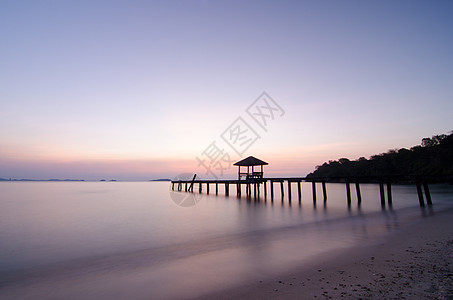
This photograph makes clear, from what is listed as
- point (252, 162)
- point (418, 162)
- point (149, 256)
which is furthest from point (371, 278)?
point (418, 162)

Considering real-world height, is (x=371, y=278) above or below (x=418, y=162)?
below

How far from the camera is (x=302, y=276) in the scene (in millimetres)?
5230

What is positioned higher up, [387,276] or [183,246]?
[387,276]

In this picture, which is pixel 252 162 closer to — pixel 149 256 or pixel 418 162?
pixel 149 256

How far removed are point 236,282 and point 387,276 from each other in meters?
2.66

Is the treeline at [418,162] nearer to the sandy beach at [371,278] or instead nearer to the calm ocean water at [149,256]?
the calm ocean water at [149,256]

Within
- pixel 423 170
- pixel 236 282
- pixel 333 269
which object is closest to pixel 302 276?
pixel 333 269

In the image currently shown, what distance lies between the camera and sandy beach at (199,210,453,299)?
384 centimetres

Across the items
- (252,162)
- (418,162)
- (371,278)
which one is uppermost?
(418,162)

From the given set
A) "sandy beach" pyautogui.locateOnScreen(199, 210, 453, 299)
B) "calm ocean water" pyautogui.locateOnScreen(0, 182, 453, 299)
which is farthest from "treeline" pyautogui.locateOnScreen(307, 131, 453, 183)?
"sandy beach" pyautogui.locateOnScreen(199, 210, 453, 299)

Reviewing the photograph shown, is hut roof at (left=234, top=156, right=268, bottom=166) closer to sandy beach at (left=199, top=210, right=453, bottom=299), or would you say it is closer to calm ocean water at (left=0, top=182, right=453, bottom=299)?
calm ocean water at (left=0, top=182, right=453, bottom=299)

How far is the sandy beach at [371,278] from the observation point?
3.84 metres

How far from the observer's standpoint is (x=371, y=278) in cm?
458

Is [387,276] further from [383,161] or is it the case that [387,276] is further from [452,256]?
[383,161]
